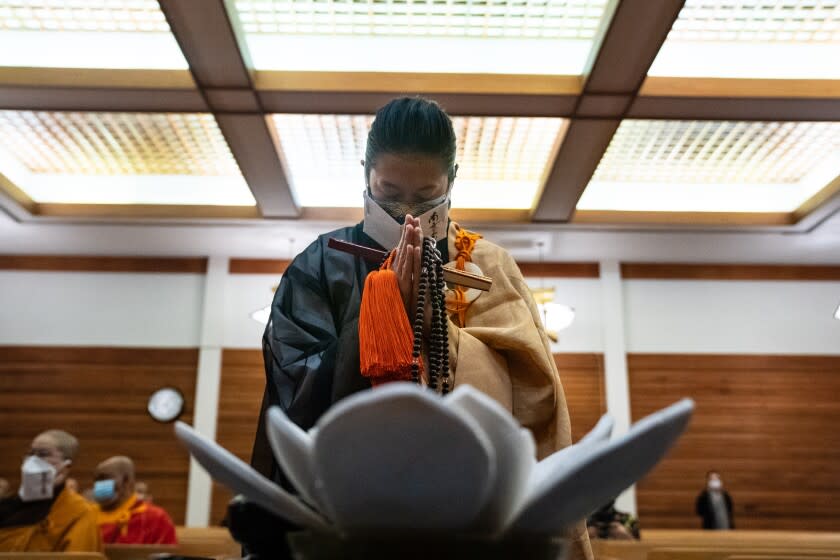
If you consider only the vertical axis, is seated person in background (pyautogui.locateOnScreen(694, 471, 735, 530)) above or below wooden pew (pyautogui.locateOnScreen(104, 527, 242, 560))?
below

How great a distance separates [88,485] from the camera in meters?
9.16

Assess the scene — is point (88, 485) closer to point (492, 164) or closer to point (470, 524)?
point (492, 164)

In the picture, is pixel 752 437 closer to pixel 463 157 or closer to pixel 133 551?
pixel 463 157

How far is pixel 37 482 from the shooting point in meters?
4.12

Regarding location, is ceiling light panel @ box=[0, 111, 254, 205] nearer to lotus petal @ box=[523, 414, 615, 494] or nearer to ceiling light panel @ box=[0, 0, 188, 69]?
ceiling light panel @ box=[0, 0, 188, 69]

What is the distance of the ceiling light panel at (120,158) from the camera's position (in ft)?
20.9

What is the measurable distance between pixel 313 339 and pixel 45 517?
149 inches

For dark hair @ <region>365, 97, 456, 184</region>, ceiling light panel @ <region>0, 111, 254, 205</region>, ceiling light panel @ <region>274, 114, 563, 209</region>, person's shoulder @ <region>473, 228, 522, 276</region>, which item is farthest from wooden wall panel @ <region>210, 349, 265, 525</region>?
dark hair @ <region>365, 97, 456, 184</region>

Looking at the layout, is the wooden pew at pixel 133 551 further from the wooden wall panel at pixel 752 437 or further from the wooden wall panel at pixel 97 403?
the wooden wall panel at pixel 752 437

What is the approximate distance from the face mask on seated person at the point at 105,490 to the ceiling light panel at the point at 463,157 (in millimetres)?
2963

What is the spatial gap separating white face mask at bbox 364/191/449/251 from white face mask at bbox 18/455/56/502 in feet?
11.9

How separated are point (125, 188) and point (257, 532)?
809 centimetres

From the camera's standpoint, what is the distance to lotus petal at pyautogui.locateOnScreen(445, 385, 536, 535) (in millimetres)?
351

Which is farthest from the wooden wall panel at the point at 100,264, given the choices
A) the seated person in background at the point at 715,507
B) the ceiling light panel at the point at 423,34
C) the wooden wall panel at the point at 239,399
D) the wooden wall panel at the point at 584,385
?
the seated person in background at the point at 715,507
